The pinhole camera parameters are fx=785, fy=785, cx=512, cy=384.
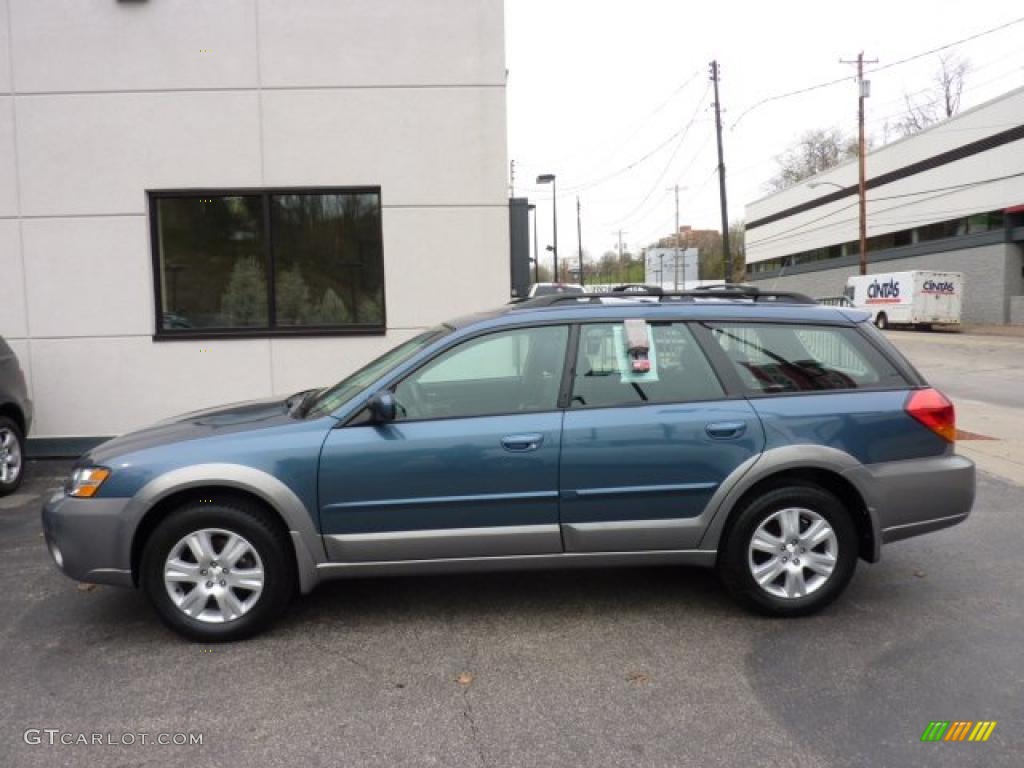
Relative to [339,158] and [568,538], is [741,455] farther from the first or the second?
[339,158]

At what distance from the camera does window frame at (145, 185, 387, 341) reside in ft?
27.0

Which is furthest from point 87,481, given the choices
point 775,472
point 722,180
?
point 722,180

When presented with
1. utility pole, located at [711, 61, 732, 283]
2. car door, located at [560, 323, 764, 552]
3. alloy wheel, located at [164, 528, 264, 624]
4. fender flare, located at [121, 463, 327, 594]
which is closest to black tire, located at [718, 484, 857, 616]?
car door, located at [560, 323, 764, 552]

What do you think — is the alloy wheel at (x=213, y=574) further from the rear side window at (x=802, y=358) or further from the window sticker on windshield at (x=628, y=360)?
the rear side window at (x=802, y=358)

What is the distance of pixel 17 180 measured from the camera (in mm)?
8070

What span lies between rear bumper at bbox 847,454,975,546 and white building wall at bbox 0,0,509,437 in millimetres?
4947

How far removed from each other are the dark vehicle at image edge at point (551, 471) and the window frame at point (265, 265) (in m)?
4.23

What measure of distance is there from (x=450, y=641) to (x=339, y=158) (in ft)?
19.2

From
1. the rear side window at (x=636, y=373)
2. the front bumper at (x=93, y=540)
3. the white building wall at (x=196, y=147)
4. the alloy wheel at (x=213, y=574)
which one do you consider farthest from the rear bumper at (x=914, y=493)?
the white building wall at (x=196, y=147)

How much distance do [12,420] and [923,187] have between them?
141 ft

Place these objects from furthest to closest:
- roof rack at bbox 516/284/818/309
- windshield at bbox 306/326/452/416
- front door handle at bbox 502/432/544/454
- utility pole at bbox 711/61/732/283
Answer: utility pole at bbox 711/61/732/283
roof rack at bbox 516/284/818/309
windshield at bbox 306/326/452/416
front door handle at bbox 502/432/544/454

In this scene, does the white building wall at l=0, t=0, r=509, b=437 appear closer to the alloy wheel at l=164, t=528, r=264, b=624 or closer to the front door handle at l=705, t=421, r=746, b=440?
the front door handle at l=705, t=421, r=746, b=440

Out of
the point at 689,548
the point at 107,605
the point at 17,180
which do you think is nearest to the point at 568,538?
the point at 689,548

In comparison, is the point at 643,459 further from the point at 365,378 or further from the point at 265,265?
the point at 265,265
